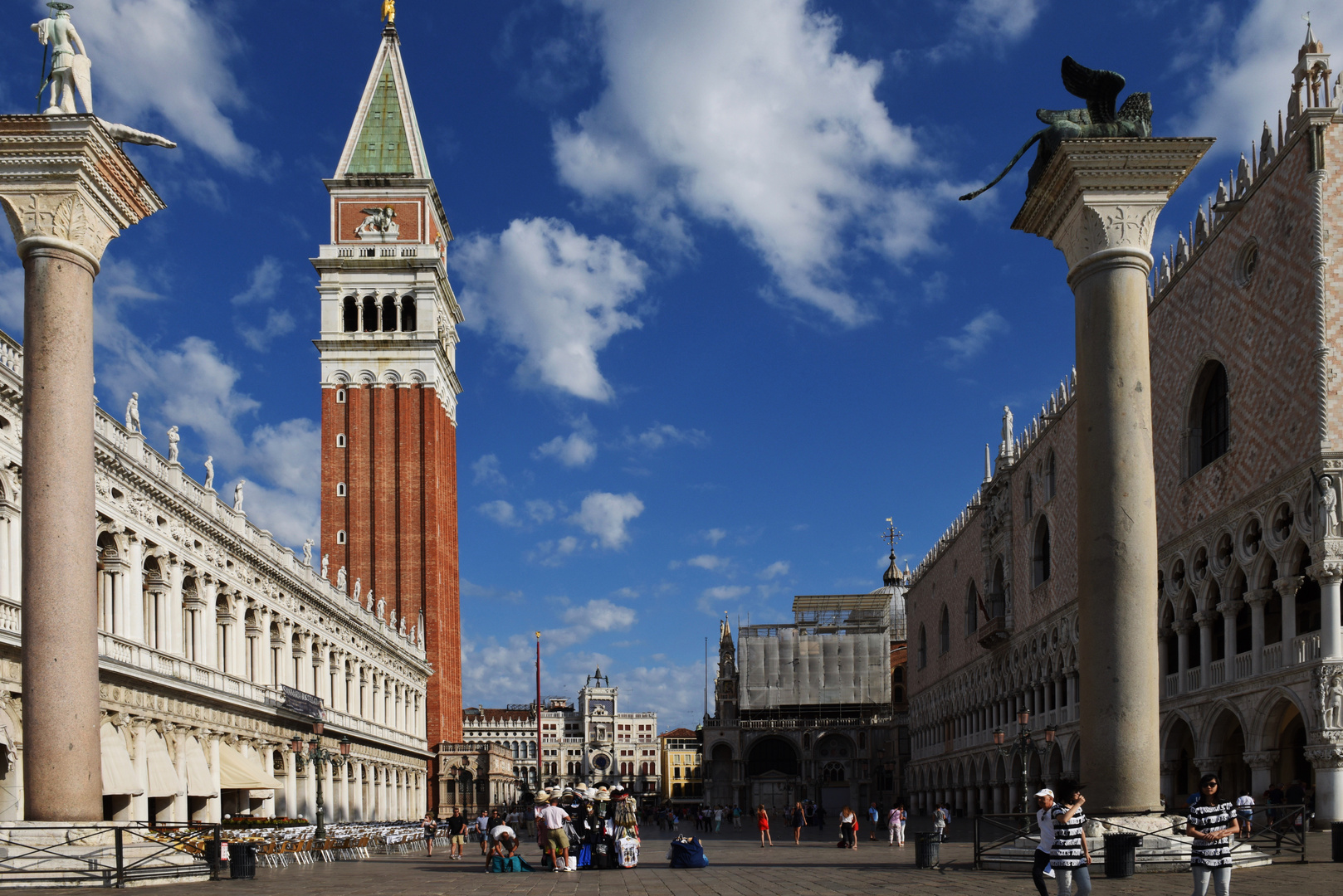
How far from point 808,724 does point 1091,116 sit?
278 feet

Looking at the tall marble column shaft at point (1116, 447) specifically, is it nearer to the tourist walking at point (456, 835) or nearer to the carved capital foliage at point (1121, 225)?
the carved capital foliage at point (1121, 225)

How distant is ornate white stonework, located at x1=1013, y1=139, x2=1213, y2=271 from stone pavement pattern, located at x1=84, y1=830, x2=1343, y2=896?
26.4 ft

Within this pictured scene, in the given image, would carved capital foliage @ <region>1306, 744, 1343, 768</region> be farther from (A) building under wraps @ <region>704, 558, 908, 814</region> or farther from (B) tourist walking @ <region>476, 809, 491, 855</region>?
(A) building under wraps @ <region>704, 558, 908, 814</region>

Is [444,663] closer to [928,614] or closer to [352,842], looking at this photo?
[928,614]

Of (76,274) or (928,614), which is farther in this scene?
(928,614)

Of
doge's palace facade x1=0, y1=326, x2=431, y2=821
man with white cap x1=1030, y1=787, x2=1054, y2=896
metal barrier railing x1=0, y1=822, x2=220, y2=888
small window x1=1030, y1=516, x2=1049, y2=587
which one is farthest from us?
small window x1=1030, y1=516, x2=1049, y2=587

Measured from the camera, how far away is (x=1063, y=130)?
59.7 feet

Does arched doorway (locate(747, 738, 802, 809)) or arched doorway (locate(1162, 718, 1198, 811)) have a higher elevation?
arched doorway (locate(1162, 718, 1198, 811))

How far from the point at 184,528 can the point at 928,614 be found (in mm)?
50172

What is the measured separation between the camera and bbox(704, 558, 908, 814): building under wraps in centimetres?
9788

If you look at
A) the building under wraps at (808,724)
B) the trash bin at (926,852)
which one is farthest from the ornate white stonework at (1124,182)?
the building under wraps at (808,724)

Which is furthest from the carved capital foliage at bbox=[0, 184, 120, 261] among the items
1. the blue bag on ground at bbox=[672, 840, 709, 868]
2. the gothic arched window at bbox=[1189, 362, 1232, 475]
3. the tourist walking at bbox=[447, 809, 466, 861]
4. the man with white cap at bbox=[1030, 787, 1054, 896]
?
the gothic arched window at bbox=[1189, 362, 1232, 475]

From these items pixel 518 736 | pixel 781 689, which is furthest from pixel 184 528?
pixel 518 736

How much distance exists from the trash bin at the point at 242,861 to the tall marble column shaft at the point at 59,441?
4.60 meters
